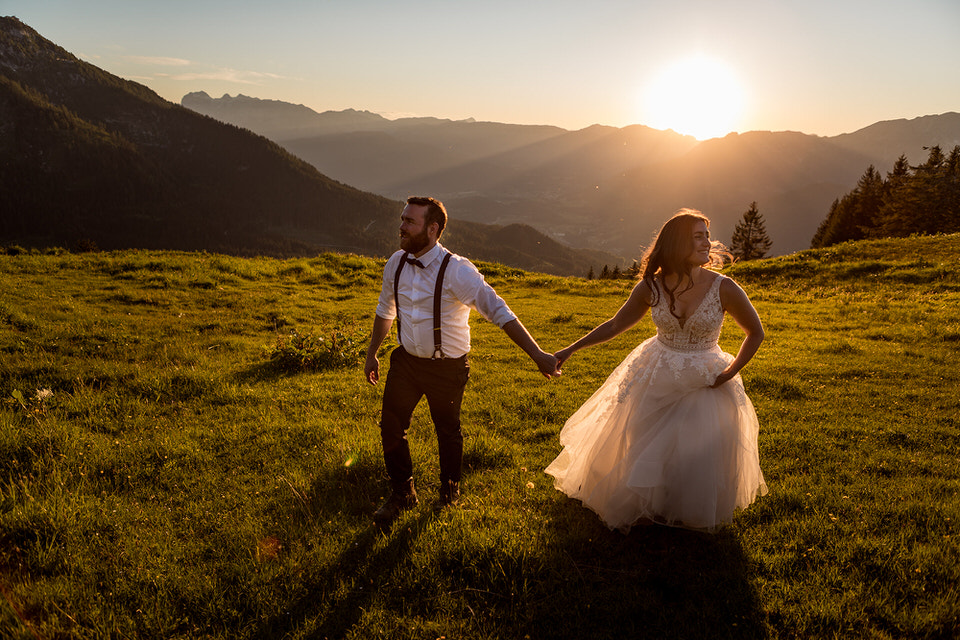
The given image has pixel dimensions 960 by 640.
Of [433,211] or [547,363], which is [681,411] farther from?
[433,211]

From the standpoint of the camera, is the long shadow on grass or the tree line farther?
the tree line

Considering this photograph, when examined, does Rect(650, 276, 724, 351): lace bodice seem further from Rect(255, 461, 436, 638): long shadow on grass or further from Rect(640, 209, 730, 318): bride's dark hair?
Rect(255, 461, 436, 638): long shadow on grass

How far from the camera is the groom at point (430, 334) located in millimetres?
4520

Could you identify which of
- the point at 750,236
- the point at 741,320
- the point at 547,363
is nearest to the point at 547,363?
the point at 547,363

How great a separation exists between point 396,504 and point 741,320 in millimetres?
3900

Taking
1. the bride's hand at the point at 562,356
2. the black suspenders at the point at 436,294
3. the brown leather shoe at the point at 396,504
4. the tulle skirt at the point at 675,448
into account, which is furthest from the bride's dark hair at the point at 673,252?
the brown leather shoe at the point at 396,504

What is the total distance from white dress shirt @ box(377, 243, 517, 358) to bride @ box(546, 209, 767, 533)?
39.5 inches

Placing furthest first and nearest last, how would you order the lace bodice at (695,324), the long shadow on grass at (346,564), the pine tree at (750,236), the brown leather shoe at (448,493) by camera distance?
the pine tree at (750,236) → the brown leather shoe at (448,493) → the lace bodice at (695,324) → the long shadow on grass at (346,564)

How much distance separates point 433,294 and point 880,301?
18254 millimetres

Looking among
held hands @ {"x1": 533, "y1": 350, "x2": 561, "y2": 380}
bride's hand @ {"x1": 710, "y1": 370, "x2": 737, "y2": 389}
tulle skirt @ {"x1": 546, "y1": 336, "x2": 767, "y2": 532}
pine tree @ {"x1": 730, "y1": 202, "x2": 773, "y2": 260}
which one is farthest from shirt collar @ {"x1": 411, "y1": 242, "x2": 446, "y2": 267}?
pine tree @ {"x1": 730, "y1": 202, "x2": 773, "y2": 260}

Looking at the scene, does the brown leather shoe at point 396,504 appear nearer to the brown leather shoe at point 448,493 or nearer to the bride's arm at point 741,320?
the brown leather shoe at point 448,493

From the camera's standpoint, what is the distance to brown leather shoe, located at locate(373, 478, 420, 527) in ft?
16.1

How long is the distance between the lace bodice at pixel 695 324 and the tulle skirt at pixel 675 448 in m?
0.09

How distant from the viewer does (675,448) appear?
177 inches
